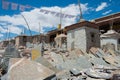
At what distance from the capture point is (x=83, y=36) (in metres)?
14.6

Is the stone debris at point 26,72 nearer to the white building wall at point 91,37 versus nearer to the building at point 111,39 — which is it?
the white building wall at point 91,37

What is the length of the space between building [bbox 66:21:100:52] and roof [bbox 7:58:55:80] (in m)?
8.84

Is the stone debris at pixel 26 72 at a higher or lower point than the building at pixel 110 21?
lower

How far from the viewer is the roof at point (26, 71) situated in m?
5.28

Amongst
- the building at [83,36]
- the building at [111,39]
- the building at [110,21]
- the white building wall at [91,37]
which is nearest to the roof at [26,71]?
the building at [83,36]

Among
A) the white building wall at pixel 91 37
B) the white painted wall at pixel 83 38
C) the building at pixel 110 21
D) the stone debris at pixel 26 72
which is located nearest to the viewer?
the stone debris at pixel 26 72

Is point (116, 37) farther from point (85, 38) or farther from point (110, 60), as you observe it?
point (110, 60)

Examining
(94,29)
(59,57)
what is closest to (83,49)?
(94,29)

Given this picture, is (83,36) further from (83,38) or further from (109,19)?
(109,19)

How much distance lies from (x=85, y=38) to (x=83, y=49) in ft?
3.13

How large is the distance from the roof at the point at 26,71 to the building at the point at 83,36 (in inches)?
348

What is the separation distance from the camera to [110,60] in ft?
34.7

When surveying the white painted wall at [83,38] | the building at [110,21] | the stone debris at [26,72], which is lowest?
the stone debris at [26,72]

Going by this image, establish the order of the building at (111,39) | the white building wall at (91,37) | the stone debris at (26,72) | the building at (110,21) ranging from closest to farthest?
the stone debris at (26,72), the white building wall at (91,37), the building at (111,39), the building at (110,21)
